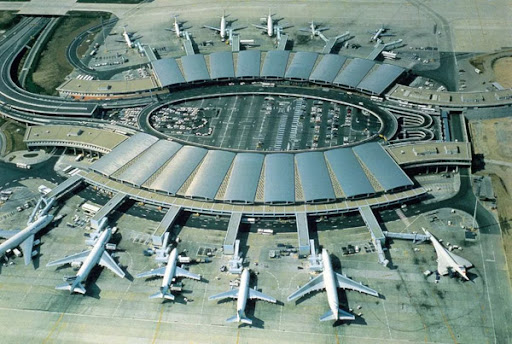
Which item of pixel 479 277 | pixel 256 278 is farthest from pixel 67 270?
pixel 479 277

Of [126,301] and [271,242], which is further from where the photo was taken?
[271,242]

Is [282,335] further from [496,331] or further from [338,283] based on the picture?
[496,331]

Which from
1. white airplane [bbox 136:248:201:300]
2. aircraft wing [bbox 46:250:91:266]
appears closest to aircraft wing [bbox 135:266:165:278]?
white airplane [bbox 136:248:201:300]

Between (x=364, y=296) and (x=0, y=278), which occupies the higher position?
(x=0, y=278)

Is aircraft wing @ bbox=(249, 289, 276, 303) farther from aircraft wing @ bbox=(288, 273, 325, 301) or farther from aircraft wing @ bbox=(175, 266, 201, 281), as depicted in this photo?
aircraft wing @ bbox=(175, 266, 201, 281)

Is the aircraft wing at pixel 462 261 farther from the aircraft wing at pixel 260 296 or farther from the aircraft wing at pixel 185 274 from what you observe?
the aircraft wing at pixel 185 274

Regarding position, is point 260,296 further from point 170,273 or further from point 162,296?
point 162,296

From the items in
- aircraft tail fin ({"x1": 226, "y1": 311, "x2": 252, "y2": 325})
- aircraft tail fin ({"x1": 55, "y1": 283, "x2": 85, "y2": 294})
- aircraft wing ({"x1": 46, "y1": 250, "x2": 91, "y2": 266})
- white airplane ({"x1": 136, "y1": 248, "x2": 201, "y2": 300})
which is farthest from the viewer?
aircraft wing ({"x1": 46, "y1": 250, "x2": 91, "y2": 266})
